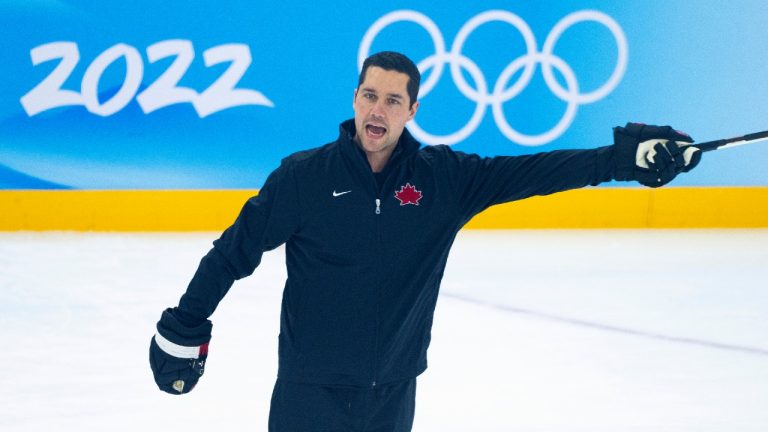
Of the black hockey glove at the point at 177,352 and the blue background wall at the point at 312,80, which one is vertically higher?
the blue background wall at the point at 312,80

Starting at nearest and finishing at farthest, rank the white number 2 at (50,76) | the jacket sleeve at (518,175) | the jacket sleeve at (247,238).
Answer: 1. the jacket sleeve at (247,238)
2. the jacket sleeve at (518,175)
3. the white number 2 at (50,76)

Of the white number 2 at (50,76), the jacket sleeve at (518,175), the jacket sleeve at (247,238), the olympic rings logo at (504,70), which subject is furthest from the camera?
the olympic rings logo at (504,70)

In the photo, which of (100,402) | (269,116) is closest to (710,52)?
(269,116)

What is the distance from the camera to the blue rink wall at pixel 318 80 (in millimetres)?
8562

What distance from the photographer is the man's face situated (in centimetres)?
269

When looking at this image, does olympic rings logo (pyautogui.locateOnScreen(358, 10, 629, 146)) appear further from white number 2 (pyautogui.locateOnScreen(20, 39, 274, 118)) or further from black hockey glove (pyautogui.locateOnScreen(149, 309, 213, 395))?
black hockey glove (pyautogui.locateOnScreen(149, 309, 213, 395))

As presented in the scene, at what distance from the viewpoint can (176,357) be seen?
2.66 metres

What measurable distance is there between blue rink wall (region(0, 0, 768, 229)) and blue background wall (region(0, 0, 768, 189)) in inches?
0.4

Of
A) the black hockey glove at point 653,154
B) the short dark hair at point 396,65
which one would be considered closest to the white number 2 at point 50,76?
the short dark hair at point 396,65

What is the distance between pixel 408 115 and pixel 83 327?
3.16m

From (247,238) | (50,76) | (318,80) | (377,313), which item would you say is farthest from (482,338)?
(50,76)

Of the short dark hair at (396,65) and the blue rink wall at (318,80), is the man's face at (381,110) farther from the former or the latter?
the blue rink wall at (318,80)

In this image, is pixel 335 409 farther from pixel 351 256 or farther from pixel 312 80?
pixel 312 80

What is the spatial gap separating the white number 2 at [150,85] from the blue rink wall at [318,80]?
0.01 meters
